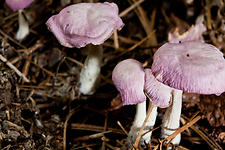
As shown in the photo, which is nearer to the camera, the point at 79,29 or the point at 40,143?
the point at 79,29

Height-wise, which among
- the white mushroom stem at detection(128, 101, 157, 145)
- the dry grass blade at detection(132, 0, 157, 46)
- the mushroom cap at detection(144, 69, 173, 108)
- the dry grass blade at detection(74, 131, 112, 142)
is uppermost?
the dry grass blade at detection(132, 0, 157, 46)

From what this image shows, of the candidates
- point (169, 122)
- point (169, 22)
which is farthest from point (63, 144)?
point (169, 22)

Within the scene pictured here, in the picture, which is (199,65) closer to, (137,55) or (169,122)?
(169,122)

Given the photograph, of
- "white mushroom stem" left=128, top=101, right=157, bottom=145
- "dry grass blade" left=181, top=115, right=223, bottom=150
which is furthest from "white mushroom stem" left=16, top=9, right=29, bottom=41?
"dry grass blade" left=181, top=115, right=223, bottom=150

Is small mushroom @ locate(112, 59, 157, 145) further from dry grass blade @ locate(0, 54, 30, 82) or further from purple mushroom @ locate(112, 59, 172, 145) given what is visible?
dry grass blade @ locate(0, 54, 30, 82)

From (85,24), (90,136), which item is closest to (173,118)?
(90,136)

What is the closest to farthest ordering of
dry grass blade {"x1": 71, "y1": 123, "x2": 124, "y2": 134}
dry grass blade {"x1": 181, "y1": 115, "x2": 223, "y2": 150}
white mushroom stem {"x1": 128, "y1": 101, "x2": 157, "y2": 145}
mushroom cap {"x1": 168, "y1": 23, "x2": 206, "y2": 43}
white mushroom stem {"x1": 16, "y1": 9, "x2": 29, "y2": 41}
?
white mushroom stem {"x1": 128, "y1": 101, "x2": 157, "y2": 145} → dry grass blade {"x1": 181, "y1": 115, "x2": 223, "y2": 150} → dry grass blade {"x1": 71, "y1": 123, "x2": 124, "y2": 134} → white mushroom stem {"x1": 16, "y1": 9, "x2": 29, "y2": 41} → mushroom cap {"x1": 168, "y1": 23, "x2": 206, "y2": 43}

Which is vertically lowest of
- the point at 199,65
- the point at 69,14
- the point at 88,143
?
the point at 88,143

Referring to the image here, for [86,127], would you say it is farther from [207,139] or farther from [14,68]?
[207,139]
